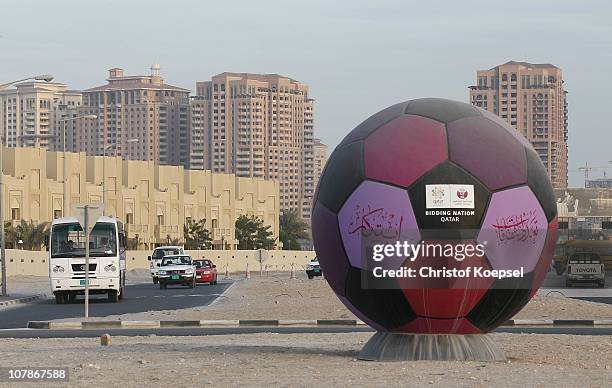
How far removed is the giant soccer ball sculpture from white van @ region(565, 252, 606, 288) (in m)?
44.9

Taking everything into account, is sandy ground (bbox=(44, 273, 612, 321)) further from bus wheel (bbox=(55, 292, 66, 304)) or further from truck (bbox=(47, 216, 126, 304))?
bus wheel (bbox=(55, 292, 66, 304))

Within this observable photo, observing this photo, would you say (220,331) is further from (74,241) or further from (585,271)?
(585,271)

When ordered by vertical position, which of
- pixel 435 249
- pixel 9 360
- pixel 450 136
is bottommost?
pixel 9 360

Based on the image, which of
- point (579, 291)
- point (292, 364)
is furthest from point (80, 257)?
point (292, 364)

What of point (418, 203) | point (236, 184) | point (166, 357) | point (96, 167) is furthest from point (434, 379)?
point (236, 184)

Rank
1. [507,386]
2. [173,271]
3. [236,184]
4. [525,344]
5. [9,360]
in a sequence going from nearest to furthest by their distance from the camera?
[507,386], [9,360], [525,344], [173,271], [236,184]

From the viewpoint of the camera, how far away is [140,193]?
128 metres

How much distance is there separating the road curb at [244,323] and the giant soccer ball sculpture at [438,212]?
39.5 feet

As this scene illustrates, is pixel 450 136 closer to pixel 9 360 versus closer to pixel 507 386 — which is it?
pixel 507 386

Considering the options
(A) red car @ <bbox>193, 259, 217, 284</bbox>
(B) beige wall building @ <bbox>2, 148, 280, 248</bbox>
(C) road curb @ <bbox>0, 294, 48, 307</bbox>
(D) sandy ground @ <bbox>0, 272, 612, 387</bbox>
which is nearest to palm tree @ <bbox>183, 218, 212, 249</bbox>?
(B) beige wall building @ <bbox>2, 148, 280, 248</bbox>

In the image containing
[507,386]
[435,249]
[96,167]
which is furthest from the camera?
[96,167]

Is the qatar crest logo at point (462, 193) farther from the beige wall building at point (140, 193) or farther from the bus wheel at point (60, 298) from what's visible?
the beige wall building at point (140, 193)

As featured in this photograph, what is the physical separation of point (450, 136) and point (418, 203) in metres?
1.00

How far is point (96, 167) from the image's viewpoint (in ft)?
400
